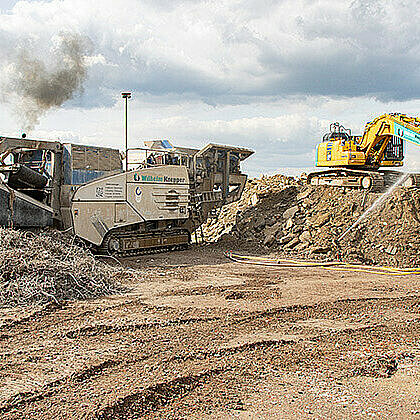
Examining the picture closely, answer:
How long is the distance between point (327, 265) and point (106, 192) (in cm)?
588

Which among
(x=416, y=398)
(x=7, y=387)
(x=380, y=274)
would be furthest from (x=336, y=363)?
(x=380, y=274)

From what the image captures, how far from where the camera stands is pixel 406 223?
14.7 m

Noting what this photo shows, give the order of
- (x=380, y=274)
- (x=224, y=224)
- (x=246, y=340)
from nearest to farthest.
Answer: (x=246, y=340), (x=380, y=274), (x=224, y=224)

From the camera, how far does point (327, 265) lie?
13141 millimetres

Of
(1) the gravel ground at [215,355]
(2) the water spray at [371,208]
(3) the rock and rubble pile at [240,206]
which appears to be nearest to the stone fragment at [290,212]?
(3) the rock and rubble pile at [240,206]

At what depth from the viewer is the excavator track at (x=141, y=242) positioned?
13.9m

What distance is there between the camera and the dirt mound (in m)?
8.26

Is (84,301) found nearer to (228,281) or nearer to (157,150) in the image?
(228,281)

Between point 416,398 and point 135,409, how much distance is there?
8.15 feet

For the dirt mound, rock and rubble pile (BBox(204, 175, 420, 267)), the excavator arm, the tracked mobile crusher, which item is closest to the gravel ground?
the dirt mound

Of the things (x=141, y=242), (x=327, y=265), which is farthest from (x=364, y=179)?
(x=141, y=242)

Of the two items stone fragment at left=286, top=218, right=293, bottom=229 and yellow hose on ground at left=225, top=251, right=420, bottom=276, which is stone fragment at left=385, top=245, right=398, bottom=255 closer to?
yellow hose on ground at left=225, top=251, right=420, bottom=276

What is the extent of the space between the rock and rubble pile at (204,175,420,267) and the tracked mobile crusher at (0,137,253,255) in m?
1.99

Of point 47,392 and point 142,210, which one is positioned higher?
point 142,210
